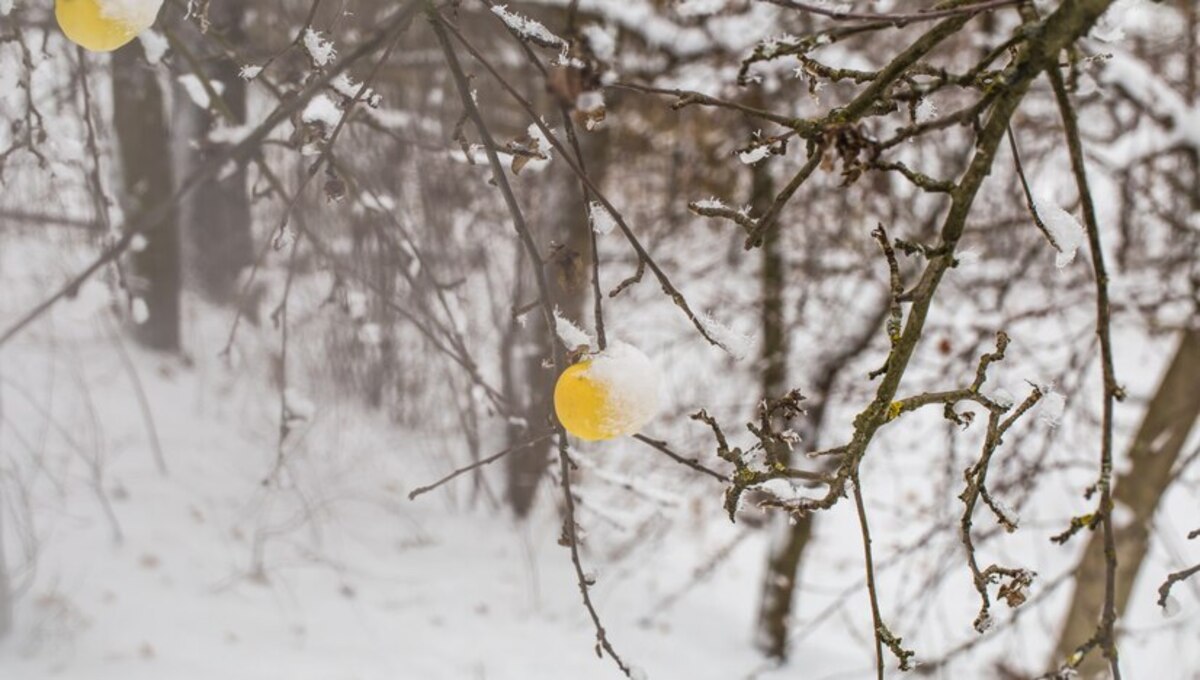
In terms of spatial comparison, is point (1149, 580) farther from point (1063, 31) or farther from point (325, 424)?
point (1063, 31)

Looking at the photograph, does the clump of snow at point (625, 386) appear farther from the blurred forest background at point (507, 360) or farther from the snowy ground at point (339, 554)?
the snowy ground at point (339, 554)

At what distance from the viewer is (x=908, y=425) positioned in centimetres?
765

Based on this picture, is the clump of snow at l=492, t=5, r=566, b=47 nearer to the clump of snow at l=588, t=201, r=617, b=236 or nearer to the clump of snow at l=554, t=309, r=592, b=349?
the clump of snow at l=588, t=201, r=617, b=236

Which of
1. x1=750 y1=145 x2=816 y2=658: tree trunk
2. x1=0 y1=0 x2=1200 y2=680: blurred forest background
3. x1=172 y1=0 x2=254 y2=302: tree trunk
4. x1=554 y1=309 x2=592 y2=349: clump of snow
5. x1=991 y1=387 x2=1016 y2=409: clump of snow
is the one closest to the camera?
x1=991 y1=387 x2=1016 y2=409: clump of snow

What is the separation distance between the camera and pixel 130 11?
1074 mm

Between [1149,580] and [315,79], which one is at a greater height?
[1149,580]

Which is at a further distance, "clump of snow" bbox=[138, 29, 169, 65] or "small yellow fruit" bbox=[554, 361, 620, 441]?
"clump of snow" bbox=[138, 29, 169, 65]

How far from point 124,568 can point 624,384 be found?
12.5 feet

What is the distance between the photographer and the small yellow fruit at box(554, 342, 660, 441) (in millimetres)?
1023

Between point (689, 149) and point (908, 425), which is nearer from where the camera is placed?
point (689, 149)

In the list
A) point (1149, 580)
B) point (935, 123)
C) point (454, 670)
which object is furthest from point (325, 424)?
point (1149, 580)

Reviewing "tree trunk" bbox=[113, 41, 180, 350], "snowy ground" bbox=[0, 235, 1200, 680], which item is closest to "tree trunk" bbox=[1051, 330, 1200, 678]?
"snowy ground" bbox=[0, 235, 1200, 680]

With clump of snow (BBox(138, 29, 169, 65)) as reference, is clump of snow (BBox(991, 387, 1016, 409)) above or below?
below

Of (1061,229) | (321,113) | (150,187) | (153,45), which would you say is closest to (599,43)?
(1061,229)
